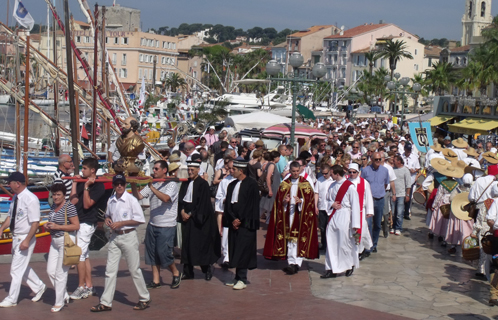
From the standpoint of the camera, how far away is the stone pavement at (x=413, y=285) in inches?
324

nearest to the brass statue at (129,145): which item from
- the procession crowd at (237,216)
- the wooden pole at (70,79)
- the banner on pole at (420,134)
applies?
the procession crowd at (237,216)

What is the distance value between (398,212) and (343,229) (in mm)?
4137

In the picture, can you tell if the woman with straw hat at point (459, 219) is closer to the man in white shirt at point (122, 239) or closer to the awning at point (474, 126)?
the man in white shirt at point (122, 239)

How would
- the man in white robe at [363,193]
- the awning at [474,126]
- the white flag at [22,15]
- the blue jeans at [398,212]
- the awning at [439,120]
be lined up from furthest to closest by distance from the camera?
the awning at [439,120], the awning at [474,126], the white flag at [22,15], the blue jeans at [398,212], the man in white robe at [363,193]

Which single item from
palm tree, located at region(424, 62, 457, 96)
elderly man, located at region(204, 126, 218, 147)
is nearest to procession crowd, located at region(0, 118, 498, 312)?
elderly man, located at region(204, 126, 218, 147)

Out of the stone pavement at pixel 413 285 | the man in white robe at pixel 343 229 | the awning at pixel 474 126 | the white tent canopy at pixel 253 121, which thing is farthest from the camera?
the awning at pixel 474 126

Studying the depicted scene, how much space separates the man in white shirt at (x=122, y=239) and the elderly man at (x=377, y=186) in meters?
5.07

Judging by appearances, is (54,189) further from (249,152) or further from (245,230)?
(249,152)

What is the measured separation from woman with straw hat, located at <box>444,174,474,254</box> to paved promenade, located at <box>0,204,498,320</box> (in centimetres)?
64


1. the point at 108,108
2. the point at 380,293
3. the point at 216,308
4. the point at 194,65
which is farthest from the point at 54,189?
the point at 194,65

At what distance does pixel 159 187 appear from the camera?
8.57 meters

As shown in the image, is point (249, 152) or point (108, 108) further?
point (108, 108)

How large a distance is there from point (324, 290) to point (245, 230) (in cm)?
137

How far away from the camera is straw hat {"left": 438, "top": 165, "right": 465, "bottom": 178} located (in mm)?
11977
